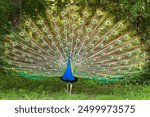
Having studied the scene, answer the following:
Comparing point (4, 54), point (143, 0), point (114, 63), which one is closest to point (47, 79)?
point (4, 54)

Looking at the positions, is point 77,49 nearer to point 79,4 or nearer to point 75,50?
point 75,50

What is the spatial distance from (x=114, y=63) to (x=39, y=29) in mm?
1619

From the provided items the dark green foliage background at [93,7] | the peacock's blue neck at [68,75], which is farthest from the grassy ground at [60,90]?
the dark green foliage background at [93,7]

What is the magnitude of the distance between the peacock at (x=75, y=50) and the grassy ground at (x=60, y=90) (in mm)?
303

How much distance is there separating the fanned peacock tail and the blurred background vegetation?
505 mm

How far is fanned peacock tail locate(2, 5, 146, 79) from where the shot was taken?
8.39 meters

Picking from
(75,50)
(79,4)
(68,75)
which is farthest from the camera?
(79,4)

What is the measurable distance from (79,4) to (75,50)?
2.00 m

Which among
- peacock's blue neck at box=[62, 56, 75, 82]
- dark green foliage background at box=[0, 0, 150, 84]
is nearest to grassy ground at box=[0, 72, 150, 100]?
peacock's blue neck at box=[62, 56, 75, 82]

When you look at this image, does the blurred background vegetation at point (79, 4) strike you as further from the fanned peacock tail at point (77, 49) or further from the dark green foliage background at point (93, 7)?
the fanned peacock tail at point (77, 49)

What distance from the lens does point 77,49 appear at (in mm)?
8562

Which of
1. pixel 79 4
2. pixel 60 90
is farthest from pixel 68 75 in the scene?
pixel 79 4

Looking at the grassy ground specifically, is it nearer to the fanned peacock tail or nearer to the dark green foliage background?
the fanned peacock tail

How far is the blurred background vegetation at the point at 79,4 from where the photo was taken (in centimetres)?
897
